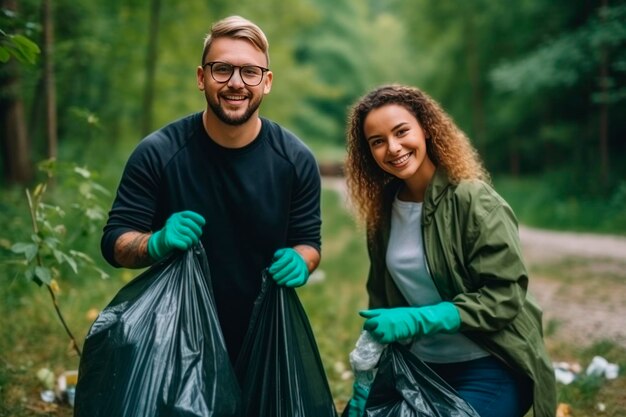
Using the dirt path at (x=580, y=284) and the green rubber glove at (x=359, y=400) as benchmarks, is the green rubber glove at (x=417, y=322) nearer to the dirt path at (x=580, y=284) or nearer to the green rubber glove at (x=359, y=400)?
the green rubber glove at (x=359, y=400)

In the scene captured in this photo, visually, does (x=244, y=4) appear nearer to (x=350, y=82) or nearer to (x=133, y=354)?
(x=133, y=354)

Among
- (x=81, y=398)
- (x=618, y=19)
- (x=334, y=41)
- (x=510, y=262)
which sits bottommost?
(x=81, y=398)

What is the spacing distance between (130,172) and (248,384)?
0.88 metres

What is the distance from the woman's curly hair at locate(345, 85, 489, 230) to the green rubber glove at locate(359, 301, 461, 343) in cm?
49

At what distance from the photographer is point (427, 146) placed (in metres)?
2.40

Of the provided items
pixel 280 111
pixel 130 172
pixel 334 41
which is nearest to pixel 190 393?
pixel 130 172

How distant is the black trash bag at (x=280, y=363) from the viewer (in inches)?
85.9

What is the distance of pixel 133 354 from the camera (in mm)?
1973

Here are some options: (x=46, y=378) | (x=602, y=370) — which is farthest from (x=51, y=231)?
(x=602, y=370)

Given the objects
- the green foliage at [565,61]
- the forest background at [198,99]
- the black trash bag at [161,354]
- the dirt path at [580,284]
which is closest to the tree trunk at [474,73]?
the forest background at [198,99]

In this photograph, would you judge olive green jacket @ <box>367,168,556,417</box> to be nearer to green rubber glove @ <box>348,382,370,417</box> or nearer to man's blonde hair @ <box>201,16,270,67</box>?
green rubber glove @ <box>348,382,370,417</box>

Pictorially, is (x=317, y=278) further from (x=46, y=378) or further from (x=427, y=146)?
(x=427, y=146)

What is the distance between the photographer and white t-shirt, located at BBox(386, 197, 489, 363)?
2.31 m

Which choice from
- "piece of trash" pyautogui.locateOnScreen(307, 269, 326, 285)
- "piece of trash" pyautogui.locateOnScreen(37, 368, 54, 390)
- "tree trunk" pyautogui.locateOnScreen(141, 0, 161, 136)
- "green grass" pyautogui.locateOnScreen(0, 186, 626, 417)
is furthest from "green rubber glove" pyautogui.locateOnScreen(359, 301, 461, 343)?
"tree trunk" pyautogui.locateOnScreen(141, 0, 161, 136)
